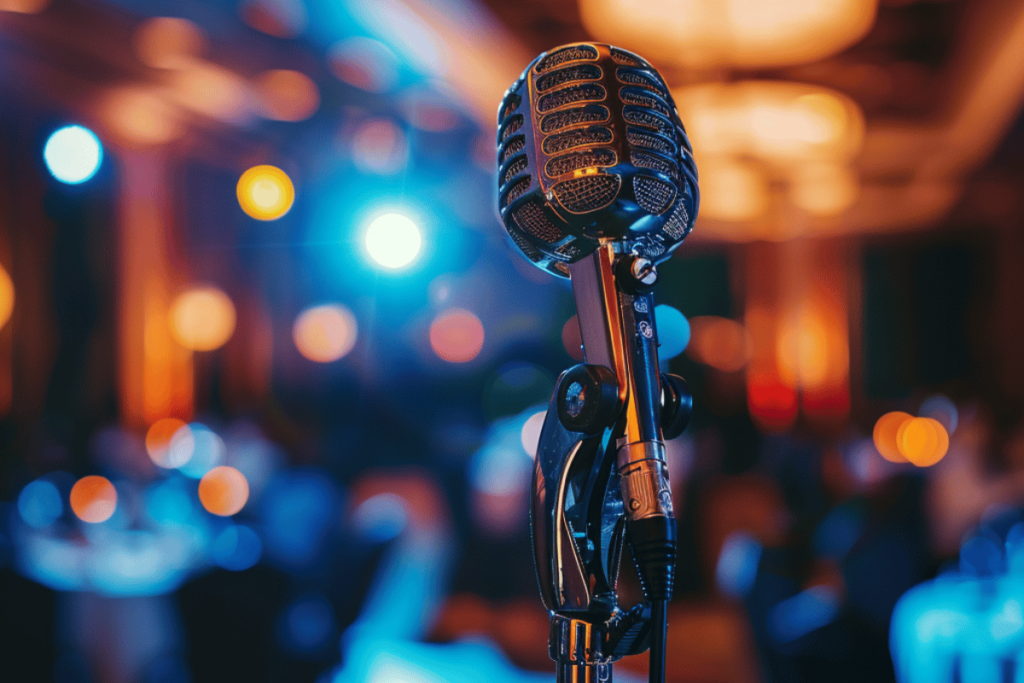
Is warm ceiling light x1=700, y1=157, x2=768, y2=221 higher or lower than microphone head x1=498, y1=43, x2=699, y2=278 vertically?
higher

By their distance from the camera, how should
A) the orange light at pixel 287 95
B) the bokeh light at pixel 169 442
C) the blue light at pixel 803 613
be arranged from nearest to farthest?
1. the blue light at pixel 803 613
2. the orange light at pixel 287 95
3. the bokeh light at pixel 169 442

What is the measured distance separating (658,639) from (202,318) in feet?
25.9

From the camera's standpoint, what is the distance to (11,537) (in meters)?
3.71

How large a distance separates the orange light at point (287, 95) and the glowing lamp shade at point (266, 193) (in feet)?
2.22

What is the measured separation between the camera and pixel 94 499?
14.1 ft

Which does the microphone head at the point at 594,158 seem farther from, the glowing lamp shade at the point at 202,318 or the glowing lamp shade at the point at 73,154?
the glowing lamp shade at the point at 202,318

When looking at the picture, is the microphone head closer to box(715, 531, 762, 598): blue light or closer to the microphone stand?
the microphone stand

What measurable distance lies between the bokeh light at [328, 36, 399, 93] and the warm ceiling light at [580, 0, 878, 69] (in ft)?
5.21

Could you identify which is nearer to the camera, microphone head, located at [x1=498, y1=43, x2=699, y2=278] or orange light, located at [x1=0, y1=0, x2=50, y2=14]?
microphone head, located at [x1=498, y1=43, x2=699, y2=278]

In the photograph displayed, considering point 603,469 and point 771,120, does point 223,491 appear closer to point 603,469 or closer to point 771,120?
point 603,469

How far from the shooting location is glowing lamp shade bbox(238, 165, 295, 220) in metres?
7.89

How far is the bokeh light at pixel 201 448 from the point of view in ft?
20.9

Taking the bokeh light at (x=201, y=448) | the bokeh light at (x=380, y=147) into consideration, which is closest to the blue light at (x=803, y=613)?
the bokeh light at (x=201, y=448)

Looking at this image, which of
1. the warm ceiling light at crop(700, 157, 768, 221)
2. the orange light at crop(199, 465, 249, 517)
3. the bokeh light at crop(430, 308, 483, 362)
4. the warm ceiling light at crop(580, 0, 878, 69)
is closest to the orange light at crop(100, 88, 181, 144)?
the bokeh light at crop(430, 308, 483, 362)
